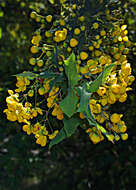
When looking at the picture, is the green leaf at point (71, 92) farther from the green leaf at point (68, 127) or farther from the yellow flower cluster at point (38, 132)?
the yellow flower cluster at point (38, 132)

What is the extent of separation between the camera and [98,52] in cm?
100

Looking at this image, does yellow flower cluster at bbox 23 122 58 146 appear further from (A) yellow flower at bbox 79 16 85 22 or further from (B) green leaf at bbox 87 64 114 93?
(A) yellow flower at bbox 79 16 85 22

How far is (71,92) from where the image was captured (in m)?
0.67

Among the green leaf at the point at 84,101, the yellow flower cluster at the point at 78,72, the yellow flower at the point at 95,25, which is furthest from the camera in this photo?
the yellow flower at the point at 95,25

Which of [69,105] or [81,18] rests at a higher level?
[81,18]

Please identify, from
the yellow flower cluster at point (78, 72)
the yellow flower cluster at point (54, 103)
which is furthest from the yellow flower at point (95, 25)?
the yellow flower cluster at point (54, 103)

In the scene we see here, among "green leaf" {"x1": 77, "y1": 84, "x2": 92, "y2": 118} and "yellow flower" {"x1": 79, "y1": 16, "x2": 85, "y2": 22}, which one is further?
"yellow flower" {"x1": 79, "y1": 16, "x2": 85, "y2": 22}

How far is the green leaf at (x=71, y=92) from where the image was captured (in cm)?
66

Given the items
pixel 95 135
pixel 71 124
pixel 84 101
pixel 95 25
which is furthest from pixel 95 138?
pixel 95 25

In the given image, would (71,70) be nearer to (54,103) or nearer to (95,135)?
(54,103)

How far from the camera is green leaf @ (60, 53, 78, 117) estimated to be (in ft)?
2.16

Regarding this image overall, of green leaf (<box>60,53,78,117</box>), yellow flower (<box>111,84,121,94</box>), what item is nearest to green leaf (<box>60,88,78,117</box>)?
green leaf (<box>60,53,78,117</box>)

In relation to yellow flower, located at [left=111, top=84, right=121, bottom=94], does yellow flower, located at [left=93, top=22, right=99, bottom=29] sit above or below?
above

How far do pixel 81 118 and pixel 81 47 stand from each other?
12.8 inches
